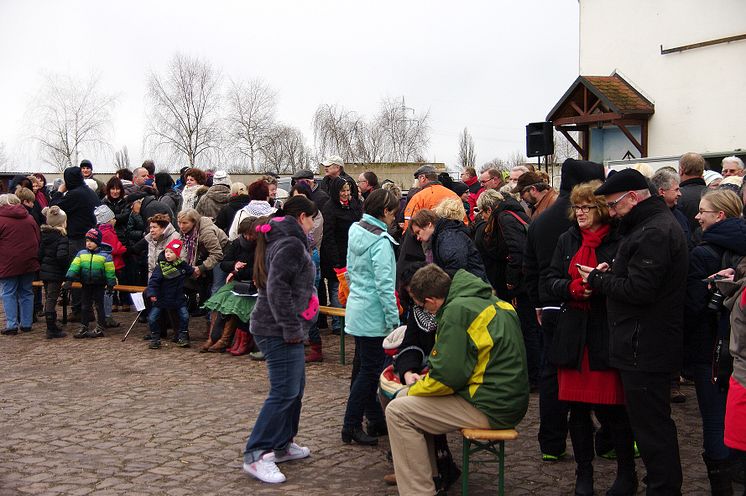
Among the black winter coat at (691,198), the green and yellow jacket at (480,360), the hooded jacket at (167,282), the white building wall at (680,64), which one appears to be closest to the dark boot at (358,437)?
Result: the green and yellow jacket at (480,360)

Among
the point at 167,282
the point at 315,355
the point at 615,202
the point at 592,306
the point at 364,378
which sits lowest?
the point at 315,355

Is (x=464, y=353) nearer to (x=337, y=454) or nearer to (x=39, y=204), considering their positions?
(x=337, y=454)

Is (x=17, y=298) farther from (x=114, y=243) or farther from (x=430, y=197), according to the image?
(x=430, y=197)

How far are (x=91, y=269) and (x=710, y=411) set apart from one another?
8.34 metres

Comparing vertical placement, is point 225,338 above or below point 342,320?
below

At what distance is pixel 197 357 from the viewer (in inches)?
394

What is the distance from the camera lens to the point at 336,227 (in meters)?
10.5

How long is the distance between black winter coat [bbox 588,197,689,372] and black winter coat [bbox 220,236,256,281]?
5595mm

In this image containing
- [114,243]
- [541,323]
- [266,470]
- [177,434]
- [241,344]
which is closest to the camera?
[266,470]

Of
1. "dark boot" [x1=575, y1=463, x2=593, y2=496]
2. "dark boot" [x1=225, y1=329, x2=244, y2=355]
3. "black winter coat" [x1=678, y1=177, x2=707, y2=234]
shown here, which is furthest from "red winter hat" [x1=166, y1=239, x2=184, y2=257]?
"dark boot" [x1=575, y1=463, x2=593, y2=496]

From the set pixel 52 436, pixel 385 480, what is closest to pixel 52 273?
pixel 52 436

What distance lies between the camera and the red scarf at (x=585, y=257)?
17.0ft

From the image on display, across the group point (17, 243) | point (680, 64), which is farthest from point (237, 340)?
point (680, 64)

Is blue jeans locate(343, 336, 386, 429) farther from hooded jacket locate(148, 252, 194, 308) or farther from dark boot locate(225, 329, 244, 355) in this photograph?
hooded jacket locate(148, 252, 194, 308)
